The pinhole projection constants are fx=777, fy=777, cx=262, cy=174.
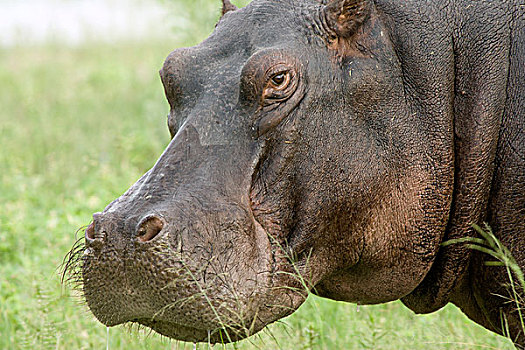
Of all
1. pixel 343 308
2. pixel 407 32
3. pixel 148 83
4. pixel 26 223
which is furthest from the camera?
pixel 148 83

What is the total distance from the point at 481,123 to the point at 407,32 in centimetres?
49

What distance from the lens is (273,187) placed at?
2980 mm

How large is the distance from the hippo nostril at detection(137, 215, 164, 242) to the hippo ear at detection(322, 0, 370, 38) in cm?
110

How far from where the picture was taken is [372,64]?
10.4 feet

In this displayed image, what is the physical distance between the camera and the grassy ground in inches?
165

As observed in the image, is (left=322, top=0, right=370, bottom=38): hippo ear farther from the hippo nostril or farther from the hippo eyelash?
the hippo nostril

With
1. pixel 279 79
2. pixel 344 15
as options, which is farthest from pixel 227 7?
pixel 279 79

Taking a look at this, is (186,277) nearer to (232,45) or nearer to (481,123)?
(232,45)

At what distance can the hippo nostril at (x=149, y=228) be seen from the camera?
2.71 meters

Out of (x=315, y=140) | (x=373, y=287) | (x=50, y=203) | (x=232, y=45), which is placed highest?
(x=232, y=45)

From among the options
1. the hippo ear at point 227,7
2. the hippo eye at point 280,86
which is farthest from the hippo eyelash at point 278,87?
the hippo ear at point 227,7

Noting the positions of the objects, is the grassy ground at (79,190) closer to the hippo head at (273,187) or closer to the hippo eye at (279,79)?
the hippo head at (273,187)

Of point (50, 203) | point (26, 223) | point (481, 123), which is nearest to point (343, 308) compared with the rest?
point (481, 123)

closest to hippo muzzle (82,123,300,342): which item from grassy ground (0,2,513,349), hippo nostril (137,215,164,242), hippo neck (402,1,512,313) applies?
hippo nostril (137,215,164,242)
